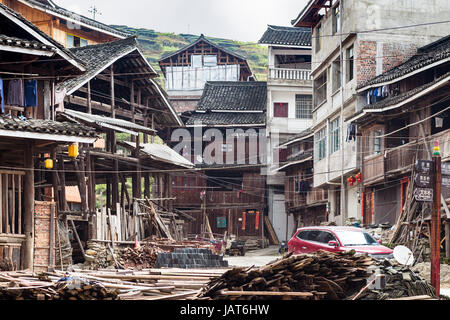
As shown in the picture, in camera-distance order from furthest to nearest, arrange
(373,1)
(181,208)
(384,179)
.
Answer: (181,208) < (373,1) < (384,179)

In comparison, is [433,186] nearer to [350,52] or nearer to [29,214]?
[29,214]

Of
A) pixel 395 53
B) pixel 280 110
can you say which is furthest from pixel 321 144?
pixel 280 110

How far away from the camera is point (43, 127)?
20.8 m

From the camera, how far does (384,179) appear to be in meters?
34.2

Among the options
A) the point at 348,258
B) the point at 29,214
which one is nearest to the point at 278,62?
the point at 29,214

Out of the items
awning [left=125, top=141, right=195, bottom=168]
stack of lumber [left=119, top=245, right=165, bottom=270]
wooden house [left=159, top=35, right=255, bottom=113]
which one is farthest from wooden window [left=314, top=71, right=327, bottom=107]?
wooden house [left=159, top=35, right=255, bottom=113]

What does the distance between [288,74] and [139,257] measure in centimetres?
2857

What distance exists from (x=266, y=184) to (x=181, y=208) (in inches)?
247

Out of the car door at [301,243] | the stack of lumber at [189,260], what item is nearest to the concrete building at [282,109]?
the stack of lumber at [189,260]

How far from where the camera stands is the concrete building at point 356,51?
38.3m

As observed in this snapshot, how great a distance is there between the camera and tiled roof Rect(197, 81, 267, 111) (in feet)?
186

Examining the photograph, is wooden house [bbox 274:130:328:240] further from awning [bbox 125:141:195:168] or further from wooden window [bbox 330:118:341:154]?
awning [bbox 125:141:195:168]

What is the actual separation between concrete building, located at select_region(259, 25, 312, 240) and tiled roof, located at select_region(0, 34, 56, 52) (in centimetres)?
3298

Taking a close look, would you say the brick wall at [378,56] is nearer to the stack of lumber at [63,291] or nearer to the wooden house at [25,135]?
the wooden house at [25,135]
